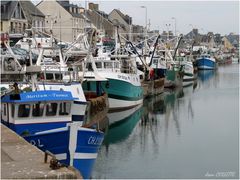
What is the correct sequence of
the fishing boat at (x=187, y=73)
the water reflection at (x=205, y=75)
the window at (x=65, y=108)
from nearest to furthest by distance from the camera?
the window at (x=65, y=108) → the fishing boat at (x=187, y=73) → the water reflection at (x=205, y=75)

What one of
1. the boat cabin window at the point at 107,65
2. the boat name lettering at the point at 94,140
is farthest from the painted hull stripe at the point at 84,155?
the boat cabin window at the point at 107,65

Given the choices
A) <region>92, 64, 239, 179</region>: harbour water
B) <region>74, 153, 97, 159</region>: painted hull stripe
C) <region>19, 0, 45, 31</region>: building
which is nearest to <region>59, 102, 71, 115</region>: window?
<region>74, 153, 97, 159</region>: painted hull stripe

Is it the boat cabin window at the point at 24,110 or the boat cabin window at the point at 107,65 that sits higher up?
the boat cabin window at the point at 107,65

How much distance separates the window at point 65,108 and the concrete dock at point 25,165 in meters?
5.24

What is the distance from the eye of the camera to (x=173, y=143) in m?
26.4

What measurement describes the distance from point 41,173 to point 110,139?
61.9ft

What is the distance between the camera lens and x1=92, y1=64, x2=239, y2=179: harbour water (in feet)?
66.2

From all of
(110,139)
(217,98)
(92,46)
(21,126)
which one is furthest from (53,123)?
(217,98)

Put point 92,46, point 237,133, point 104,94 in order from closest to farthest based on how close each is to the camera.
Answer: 1. point 237,133
2. point 92,46
3. point 104,94

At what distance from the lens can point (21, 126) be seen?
17.1 meters

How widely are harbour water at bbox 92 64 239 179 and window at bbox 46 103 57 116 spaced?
9.54 ft

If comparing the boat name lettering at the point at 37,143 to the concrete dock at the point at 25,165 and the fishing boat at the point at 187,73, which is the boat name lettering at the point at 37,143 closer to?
the concrete dock at the point at 25,165

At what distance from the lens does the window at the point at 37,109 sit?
1730 cm

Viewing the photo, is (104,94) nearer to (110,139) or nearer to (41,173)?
(110,139)
